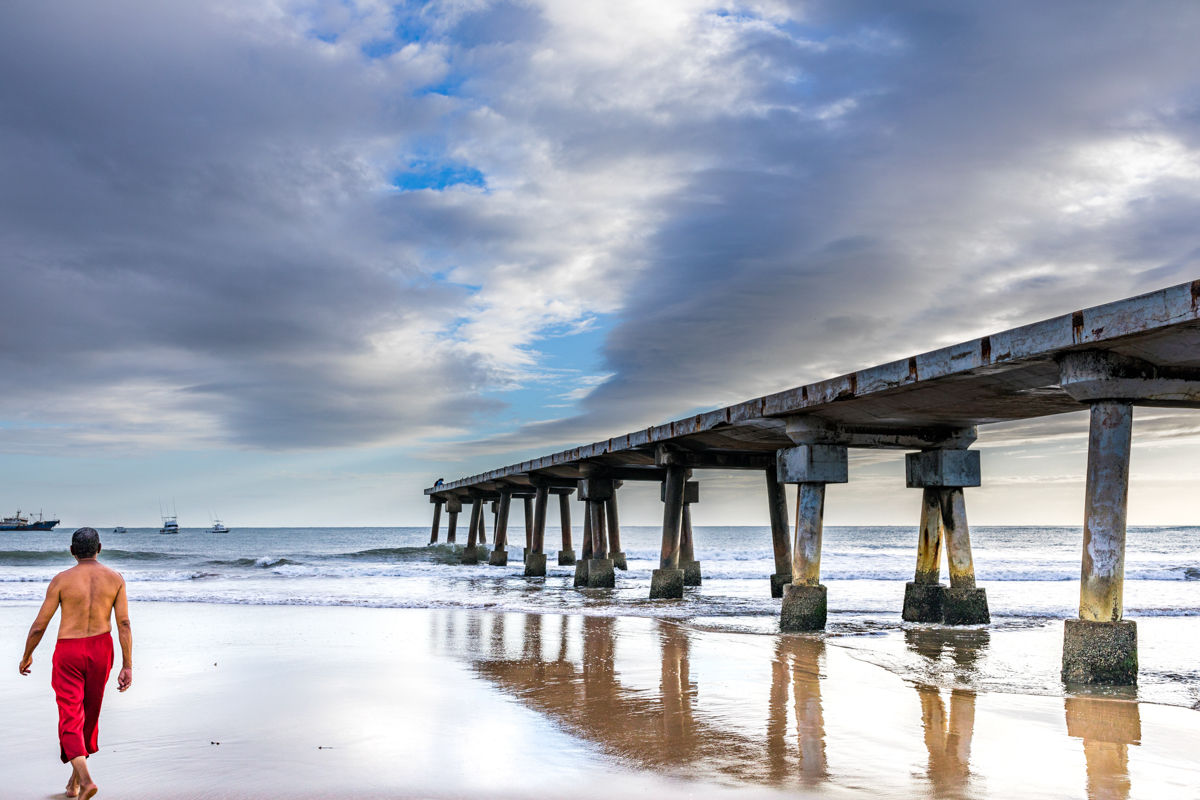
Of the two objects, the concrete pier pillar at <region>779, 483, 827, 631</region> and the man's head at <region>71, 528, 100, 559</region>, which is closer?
the man's head at <region>71, 528, 100, 559</region>

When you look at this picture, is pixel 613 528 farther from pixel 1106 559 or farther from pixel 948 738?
Answer: pixel 948 738

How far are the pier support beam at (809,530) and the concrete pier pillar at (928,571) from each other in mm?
1817

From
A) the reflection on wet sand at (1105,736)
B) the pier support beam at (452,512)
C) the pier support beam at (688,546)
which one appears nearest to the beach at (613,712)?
the reflection on wet sand at (1105,736)

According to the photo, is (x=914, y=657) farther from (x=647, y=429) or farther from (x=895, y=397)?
(x=647, y=429)

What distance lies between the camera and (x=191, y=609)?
16.7m

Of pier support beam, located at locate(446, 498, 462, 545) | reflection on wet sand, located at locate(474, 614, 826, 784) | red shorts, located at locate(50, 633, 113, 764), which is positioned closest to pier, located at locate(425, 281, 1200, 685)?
reflection on wet sand, located at locate(474, 614, 826, 784)

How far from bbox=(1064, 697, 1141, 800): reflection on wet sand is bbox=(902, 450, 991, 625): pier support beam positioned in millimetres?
5910

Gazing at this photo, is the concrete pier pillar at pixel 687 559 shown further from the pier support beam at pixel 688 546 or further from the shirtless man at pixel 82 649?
the shirtless man at pixel 82 649

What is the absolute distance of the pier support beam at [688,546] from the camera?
22.8m

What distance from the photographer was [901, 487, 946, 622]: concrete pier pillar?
13602 mm

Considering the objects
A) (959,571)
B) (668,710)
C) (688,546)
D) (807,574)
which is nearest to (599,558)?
(688,546)

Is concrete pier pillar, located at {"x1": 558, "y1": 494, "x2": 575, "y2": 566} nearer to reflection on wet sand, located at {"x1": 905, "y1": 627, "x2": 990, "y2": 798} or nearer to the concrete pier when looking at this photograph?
the concrete pier

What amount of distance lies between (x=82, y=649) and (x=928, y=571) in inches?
494

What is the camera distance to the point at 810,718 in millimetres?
6590
